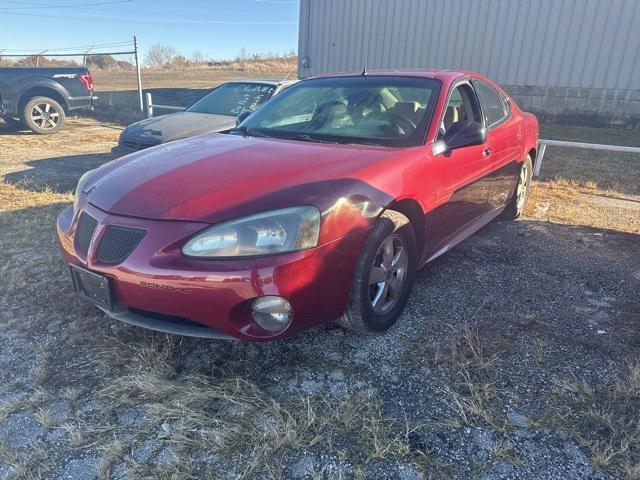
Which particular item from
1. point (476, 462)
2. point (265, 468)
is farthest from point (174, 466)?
point (476, 462)

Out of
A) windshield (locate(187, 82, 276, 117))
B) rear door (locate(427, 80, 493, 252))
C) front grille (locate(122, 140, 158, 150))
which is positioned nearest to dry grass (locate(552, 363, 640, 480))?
rear door (locate(427, 80, 493, 252))

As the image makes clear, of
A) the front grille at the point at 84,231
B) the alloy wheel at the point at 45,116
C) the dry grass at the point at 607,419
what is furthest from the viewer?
the alloy wheel at the point at 45,116

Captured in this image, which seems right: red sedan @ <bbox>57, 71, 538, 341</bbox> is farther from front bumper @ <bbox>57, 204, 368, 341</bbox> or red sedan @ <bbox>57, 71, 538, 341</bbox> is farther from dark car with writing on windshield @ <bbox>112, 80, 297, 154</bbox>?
dark car with writing on windshield @ <bbox>112, 80, 297, 154</bbox>

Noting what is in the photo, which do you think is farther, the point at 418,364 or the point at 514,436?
the point at 418,364

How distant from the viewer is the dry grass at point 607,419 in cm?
186

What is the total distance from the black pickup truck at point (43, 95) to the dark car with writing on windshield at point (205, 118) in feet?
16.0

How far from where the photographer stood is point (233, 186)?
93.0 inches

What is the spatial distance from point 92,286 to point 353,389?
1.37 meters

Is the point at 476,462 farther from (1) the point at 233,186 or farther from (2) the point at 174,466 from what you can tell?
(1) the point at 233,186

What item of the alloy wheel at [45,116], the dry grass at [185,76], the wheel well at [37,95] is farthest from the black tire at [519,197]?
the dry grass at [185,76]

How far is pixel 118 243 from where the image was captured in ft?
7.41

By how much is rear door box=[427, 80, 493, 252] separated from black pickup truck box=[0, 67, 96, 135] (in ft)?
31.1

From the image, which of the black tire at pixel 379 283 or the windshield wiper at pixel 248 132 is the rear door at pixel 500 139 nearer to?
the black tire at pixel 379 283

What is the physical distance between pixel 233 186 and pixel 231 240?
349 millimetres
